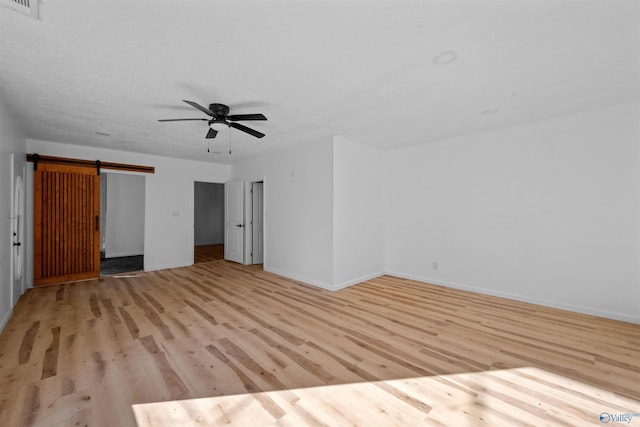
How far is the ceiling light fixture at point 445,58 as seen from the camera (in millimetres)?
2105

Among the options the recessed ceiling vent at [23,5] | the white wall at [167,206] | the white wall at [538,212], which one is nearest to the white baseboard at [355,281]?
the white wall at [538,212]

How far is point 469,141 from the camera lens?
438cm

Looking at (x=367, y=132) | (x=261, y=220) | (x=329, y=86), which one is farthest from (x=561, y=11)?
(x=261, y=220)

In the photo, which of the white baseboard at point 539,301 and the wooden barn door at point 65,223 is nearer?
the white baseboard at point 539,301

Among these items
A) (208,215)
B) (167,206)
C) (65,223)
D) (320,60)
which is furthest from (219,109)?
(208,215)

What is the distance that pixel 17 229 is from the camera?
Answer: 144 inches

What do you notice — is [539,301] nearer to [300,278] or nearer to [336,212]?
[336,212]

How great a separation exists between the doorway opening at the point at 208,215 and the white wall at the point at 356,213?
6.19 metres

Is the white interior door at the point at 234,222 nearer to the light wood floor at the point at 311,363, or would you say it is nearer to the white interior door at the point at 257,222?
the white interior door at the point at 257,222

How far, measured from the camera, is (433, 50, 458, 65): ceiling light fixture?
82.9 inches

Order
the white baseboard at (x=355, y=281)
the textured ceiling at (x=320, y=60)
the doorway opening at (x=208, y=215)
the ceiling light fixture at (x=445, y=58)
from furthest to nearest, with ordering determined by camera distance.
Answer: the doorway opening at (x=208, y=215), the white baseboard at (x=355, y=281), the ceiling light fixture at (x=445, y=58), the textured ceiling at (x=320, y=60)

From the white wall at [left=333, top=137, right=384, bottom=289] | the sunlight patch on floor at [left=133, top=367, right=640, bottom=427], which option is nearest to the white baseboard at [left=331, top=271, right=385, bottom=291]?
the white wall at [left=333, top=137, right=384, bottom=289]

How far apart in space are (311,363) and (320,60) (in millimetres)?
2635

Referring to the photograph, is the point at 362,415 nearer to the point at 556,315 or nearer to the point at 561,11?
the point at 561,11
